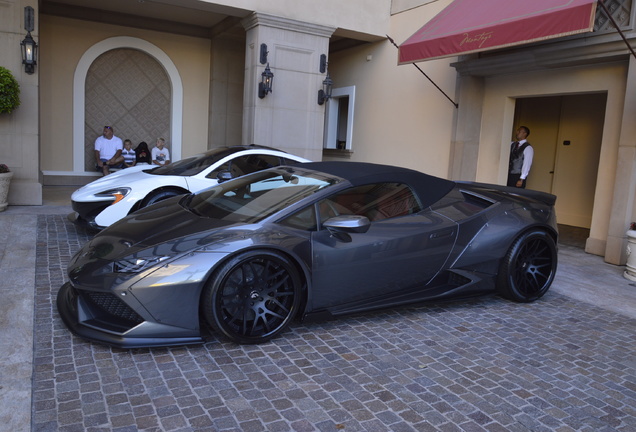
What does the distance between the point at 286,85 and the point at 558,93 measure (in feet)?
17.5

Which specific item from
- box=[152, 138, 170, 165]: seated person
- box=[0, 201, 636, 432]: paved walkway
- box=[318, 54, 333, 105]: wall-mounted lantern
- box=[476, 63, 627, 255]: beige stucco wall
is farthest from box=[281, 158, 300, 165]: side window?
box=[152, 138, 170, 165]: seated person

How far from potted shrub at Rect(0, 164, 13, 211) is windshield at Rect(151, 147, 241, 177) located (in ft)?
9.04

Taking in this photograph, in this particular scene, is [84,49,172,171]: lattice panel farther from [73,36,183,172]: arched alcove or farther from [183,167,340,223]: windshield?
[183,167,340,223]: windshield

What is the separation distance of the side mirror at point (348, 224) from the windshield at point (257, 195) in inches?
14.1

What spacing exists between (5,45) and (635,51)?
9.71 m

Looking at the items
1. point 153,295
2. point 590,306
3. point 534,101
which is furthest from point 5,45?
point 534,101

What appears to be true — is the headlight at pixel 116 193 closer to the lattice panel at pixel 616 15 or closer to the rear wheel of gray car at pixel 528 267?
the rear wheel of gray car at pixel 528 267

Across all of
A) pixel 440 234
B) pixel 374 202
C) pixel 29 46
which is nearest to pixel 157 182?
pixel 374 202

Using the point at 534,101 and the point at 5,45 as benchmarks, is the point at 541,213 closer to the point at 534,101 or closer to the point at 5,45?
the point at 534,101

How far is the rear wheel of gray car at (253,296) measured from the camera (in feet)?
11.6

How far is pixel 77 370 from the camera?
321cm

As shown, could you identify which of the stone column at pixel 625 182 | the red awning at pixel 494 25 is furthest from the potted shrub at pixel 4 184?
the stone column at pixel 625 182

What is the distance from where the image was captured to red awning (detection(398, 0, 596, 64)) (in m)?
6.38

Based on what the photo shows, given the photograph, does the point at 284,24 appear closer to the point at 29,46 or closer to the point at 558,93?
the point at 29,46
